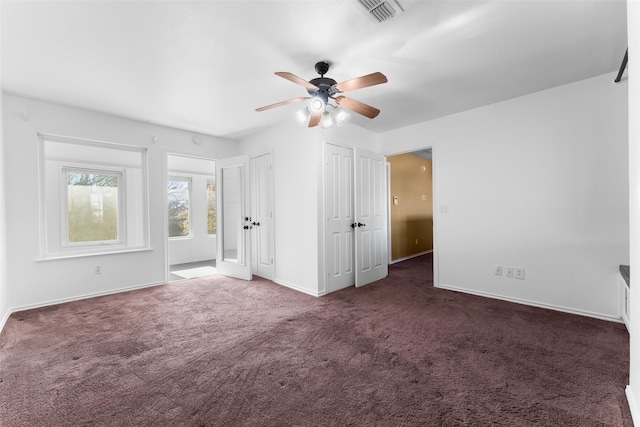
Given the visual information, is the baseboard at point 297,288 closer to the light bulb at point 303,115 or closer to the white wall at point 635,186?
the light bulb at point 303,115

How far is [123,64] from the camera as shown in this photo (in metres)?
2.51

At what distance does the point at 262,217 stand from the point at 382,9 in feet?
11.5

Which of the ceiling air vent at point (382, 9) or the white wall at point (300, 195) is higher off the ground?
the ceiling air vent at point (382, 9)

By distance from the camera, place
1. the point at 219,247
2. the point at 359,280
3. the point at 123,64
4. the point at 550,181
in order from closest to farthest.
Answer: the point at 123,64
the point at 550,181
the point at 359,280
the point at 219,247

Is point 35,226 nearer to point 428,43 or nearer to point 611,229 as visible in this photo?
point 428,43

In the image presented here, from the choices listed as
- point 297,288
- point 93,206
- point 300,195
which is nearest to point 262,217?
point 300,195

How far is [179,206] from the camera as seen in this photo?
20.9 ft

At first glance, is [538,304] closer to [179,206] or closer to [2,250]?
[2,250]

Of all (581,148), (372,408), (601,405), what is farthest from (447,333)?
(581,148)

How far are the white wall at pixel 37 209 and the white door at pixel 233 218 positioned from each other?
0.93 metres

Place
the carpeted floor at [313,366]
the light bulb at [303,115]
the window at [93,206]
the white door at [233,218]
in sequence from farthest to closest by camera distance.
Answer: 1. the white door at [233,218]
2. the window at [93,206]
3. the light bulb at [303,115]
4. the carpeted floor at [313,366]

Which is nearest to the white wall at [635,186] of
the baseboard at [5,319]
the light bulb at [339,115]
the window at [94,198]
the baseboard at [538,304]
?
the baseboard at [538,304]

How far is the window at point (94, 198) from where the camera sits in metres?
4.21

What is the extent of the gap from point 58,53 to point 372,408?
3.58 meters
